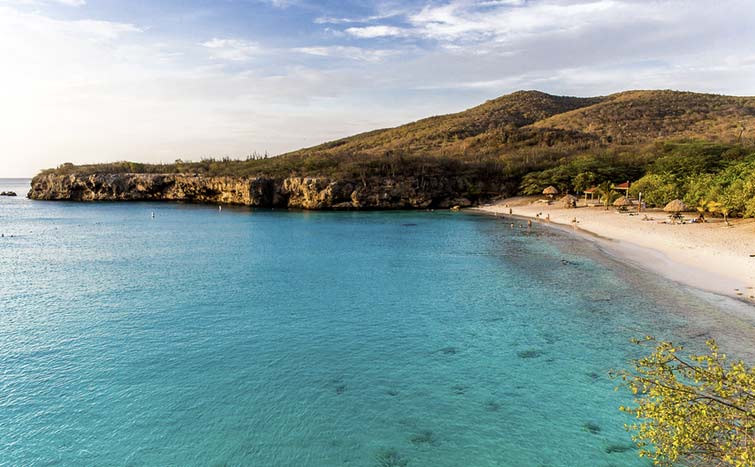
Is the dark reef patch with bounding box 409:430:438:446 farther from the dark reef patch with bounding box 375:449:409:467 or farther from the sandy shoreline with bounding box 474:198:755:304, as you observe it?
the sandy shoreline with bounding box 474:198:755:304

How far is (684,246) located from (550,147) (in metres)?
76.6

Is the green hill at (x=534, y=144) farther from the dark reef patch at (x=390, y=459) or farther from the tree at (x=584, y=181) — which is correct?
the dark reef patch at (x=390, y=459)

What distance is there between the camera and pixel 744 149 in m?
68.2

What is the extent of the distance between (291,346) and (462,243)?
27.8 metres

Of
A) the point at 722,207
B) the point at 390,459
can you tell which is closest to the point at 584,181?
the point at 722,207

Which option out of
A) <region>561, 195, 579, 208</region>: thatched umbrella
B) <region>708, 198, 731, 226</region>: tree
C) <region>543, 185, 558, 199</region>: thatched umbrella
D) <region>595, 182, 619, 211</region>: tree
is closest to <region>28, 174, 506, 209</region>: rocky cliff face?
<region>543, 185, 558, 199</region>: thatched umbrella

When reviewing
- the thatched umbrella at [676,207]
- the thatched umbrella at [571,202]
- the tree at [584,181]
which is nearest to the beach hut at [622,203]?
the thatched umbrella at [571,202]

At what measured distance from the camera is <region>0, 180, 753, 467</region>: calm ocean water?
1087 centimetres

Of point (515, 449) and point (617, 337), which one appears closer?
point (515, 449)

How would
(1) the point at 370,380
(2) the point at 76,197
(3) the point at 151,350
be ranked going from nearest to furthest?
(1) the point at 370,380, (3) the point at 151,350, (2) the point at 76,197

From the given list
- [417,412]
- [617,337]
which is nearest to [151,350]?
[417,412]

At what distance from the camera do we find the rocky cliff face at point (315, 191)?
8006 cm

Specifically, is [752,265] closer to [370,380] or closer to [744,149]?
[370,380]

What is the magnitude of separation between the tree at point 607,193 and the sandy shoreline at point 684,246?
510 cm
